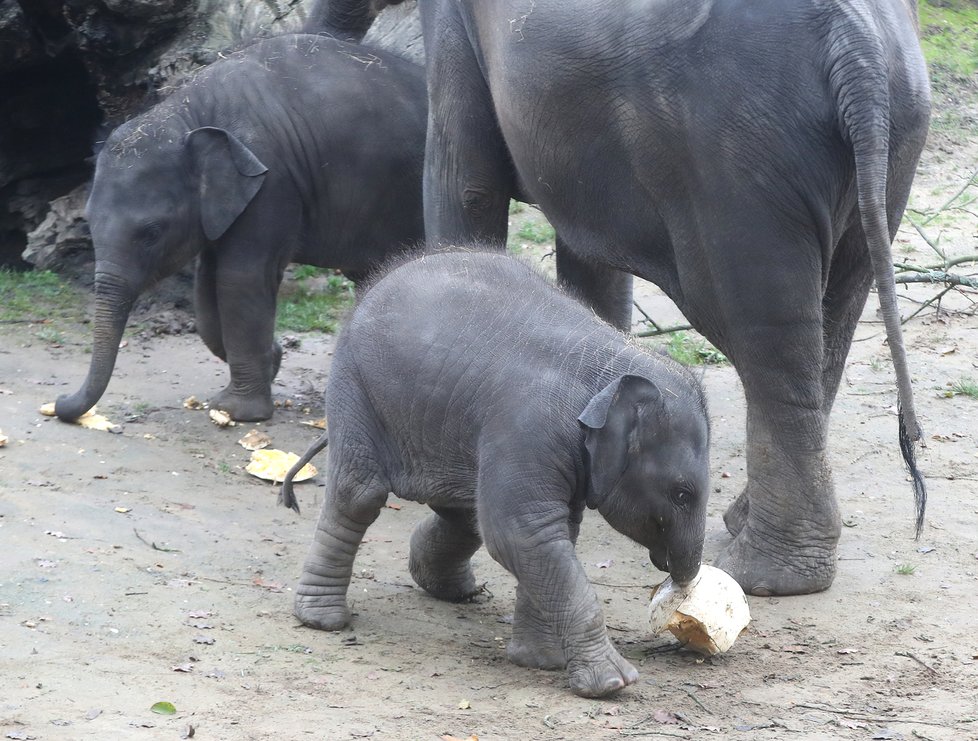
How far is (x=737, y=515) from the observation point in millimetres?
5156

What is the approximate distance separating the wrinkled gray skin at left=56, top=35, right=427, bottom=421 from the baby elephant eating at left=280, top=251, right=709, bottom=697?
2502mm

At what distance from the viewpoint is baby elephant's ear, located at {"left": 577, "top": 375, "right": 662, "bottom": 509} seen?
3.66 metres

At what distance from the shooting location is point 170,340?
8188mm

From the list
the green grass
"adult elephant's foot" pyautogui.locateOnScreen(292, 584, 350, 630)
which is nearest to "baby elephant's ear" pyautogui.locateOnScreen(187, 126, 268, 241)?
"adult elephant's foot" pyautogui.locateOnScreen(292, 584, 350, 630)

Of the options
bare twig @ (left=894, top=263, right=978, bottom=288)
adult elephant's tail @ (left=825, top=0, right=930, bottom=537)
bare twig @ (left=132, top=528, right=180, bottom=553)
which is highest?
adult elephant's tail @ (left=825, top=0, right=930, bottom=537)

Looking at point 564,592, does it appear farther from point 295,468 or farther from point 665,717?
point 295,468

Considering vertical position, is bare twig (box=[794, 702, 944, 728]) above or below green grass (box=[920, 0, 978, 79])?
above

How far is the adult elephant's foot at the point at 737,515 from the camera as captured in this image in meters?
5.07

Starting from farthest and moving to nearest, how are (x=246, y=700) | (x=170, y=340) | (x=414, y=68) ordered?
(x=170, y=340) < (x=414, y=68) < (x=246, y=700)

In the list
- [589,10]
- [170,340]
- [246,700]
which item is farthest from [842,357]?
[170,340]

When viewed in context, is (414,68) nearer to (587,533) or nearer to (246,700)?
→ (587,533)

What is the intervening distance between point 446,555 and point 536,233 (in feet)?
17.0

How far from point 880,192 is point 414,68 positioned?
3.60 meters

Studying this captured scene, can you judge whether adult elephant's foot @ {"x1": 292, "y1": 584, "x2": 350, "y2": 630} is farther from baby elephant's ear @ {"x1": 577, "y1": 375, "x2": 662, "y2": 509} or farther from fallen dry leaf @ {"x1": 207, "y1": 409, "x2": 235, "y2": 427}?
fallen dry leaf @ {"x1": 207, "y1": 409, "x2": 235, "y2": 427}
